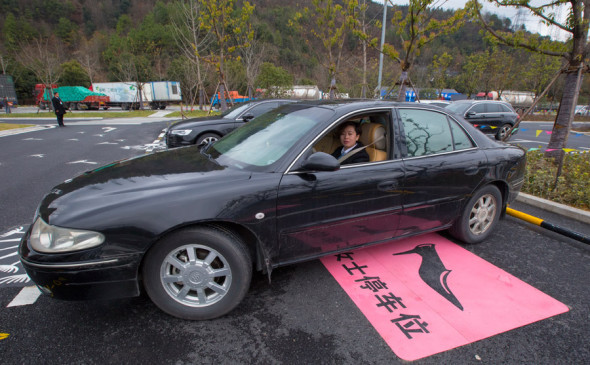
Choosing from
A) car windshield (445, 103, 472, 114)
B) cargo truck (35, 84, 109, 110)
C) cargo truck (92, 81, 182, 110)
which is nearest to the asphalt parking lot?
car windshield (445, 103, 472, 114)

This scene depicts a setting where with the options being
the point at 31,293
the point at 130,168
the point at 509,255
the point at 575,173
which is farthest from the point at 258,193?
the point at 575,173

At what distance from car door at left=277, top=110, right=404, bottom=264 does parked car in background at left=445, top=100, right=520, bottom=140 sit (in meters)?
10.6

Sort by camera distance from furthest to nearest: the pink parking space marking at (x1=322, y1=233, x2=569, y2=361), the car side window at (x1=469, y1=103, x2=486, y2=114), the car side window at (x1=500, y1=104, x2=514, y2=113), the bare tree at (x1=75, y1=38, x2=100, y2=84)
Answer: the bare tree at (x1=75, y1=38, x2=100, y2=84)
the car side window at (x1=500, y1=104, x2=514, y2=113)
the car side window at (x1=469, y1=103, x2=486, y2=114)
the pink parking space marking at (x1=322, y1=233, x2=569, y2=361)

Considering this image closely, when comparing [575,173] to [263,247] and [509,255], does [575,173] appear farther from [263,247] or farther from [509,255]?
[263,247]

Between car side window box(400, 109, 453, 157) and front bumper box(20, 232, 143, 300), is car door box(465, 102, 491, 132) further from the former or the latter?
front bumper box(20, 232, 143, 300)

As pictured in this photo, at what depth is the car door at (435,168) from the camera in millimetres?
2832

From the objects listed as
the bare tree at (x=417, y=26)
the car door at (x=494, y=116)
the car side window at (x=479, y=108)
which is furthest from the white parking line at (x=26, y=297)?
the car door at (x=494, y=116)

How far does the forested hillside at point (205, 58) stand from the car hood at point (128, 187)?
7147 millimetres

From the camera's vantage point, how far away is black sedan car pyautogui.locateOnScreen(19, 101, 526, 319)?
6.24 feet

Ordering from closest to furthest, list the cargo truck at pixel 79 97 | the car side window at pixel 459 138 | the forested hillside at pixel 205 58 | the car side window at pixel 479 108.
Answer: the car side window at pixel 459 138 → the car side window at pixel 479 108 → the forested hillside at pixel 205 58 → the cargo truck at pixel 79 97

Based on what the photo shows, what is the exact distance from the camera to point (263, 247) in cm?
227

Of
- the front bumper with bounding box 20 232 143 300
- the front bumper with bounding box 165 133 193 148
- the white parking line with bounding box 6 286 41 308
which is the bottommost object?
the white parking line with bounding box 6 286 41 308

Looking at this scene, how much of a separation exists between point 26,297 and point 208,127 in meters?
5.50

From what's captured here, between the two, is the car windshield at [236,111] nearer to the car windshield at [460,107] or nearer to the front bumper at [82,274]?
the front bumper at [82,274]
